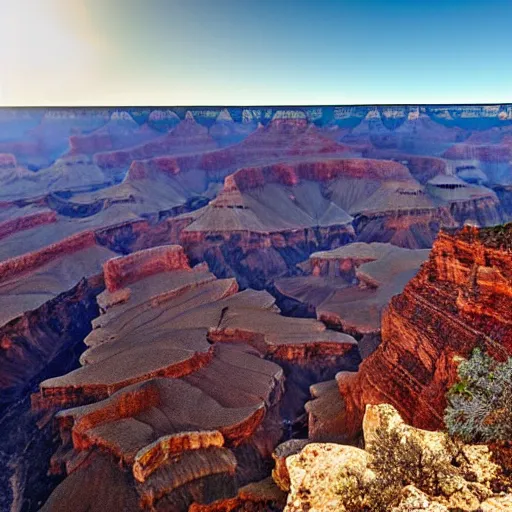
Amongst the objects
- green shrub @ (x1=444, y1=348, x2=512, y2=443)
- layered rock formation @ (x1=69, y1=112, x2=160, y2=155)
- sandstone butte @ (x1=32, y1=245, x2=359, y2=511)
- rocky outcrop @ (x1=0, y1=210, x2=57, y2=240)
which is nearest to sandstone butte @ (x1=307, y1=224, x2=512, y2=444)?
green shrub @ (x1=444, y1=348, x2=512, y2=443)

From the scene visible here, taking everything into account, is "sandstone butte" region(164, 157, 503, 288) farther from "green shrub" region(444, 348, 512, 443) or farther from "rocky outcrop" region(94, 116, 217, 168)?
"rocky outcrop" region(94, 116, 217, 168)

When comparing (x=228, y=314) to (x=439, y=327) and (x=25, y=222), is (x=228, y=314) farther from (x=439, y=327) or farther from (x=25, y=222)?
(x=25, y=222)

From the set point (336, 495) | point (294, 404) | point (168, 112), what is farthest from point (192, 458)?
point (168, 112)

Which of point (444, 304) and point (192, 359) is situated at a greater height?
point (444, 304)

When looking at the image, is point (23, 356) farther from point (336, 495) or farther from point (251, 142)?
point (251, 142)

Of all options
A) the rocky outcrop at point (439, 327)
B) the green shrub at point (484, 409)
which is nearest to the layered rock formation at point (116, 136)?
the rocky outcrop at point (439, 327)

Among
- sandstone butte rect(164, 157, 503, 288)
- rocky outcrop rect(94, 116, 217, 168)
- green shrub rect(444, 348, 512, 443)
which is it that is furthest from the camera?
rocky outcrop rect(94, 116, 217, 168)

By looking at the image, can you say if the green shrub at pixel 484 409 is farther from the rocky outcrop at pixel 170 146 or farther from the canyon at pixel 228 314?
the rocky outcrop at pixel 170 146
